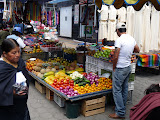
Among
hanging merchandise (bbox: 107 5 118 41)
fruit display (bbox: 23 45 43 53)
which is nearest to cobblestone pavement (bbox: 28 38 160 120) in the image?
fruit display (bbox: 23 45 43 53)

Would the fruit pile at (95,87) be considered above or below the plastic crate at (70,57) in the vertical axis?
below

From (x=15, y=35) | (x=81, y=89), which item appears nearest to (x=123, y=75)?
(x=81, y=89)

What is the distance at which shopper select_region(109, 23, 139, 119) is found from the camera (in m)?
3.85

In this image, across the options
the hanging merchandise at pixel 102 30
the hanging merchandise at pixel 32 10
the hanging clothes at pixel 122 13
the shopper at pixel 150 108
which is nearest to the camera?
the shopper at pixel 150 108

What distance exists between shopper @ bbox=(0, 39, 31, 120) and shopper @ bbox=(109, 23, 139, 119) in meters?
2.34

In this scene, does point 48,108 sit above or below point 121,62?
below

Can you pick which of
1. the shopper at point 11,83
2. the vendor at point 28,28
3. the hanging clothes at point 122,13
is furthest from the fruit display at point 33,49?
the shopper at point 11,83

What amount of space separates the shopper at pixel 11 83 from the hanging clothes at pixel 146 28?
205 inches

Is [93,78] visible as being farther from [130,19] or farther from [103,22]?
[130,19]

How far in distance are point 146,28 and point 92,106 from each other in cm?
362

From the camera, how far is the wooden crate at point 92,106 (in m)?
4.23

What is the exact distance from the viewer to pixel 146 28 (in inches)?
246

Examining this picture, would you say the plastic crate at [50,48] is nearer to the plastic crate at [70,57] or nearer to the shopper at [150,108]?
the plastic crate at [70,57]

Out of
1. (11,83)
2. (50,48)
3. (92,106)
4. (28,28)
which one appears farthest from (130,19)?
(28,28)
